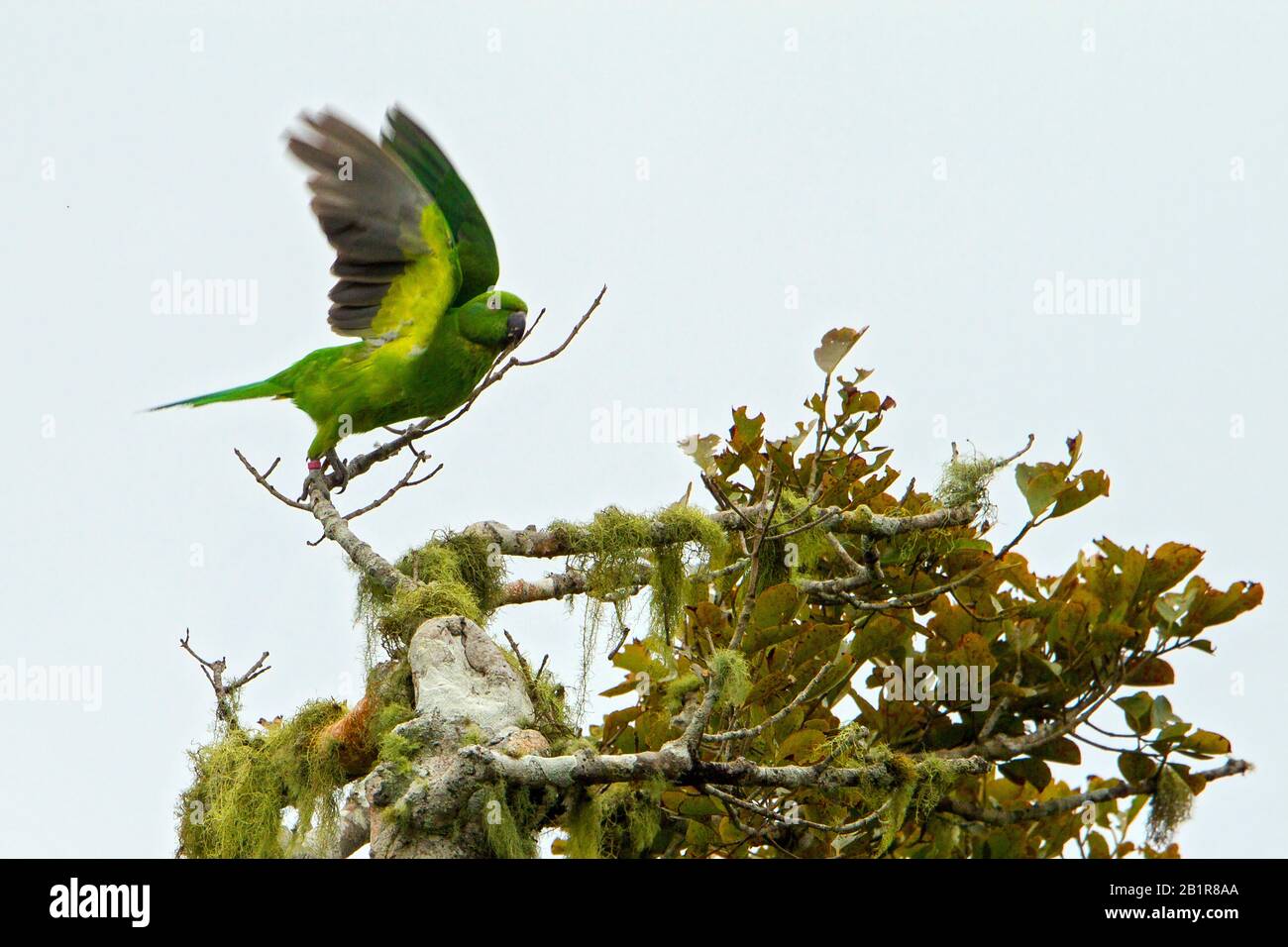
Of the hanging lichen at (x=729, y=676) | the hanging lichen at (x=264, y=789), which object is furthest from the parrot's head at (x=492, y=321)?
the hanging lichen at (x=729, y=676)

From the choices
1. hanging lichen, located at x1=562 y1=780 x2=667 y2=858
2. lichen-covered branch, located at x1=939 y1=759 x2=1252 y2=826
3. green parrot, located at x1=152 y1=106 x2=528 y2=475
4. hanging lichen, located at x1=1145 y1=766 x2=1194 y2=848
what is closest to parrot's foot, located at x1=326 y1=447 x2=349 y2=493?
green parrot, located at x1=152 y1=106 x2=528 y2=475

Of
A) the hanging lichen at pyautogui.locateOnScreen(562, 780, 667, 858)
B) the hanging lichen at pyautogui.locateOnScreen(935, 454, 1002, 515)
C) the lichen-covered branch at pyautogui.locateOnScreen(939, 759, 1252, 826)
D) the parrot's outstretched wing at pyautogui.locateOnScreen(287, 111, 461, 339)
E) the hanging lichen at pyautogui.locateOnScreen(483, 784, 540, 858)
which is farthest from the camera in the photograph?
the parrot's outstretched wing at pyautogui.locateOnScreen(287, 111, 461, 339)

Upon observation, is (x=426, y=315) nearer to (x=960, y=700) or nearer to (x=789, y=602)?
(x=789, y=602)

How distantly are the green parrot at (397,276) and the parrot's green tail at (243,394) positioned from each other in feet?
1.17

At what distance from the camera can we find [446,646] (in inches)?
131

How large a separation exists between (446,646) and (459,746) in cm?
29

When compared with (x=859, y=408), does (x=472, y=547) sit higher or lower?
lower

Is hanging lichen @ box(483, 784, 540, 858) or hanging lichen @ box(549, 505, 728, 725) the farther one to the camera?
hanging lichen @ box(549, 505, 728, 725)

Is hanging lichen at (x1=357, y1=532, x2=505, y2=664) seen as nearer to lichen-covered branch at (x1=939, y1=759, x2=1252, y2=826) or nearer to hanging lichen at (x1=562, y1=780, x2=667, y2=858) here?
hanging lichen at (x1=562, y1=780, x2=667, y2=858)

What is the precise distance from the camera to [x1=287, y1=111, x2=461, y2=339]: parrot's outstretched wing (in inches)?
175

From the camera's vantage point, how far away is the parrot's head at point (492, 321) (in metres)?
4.50
